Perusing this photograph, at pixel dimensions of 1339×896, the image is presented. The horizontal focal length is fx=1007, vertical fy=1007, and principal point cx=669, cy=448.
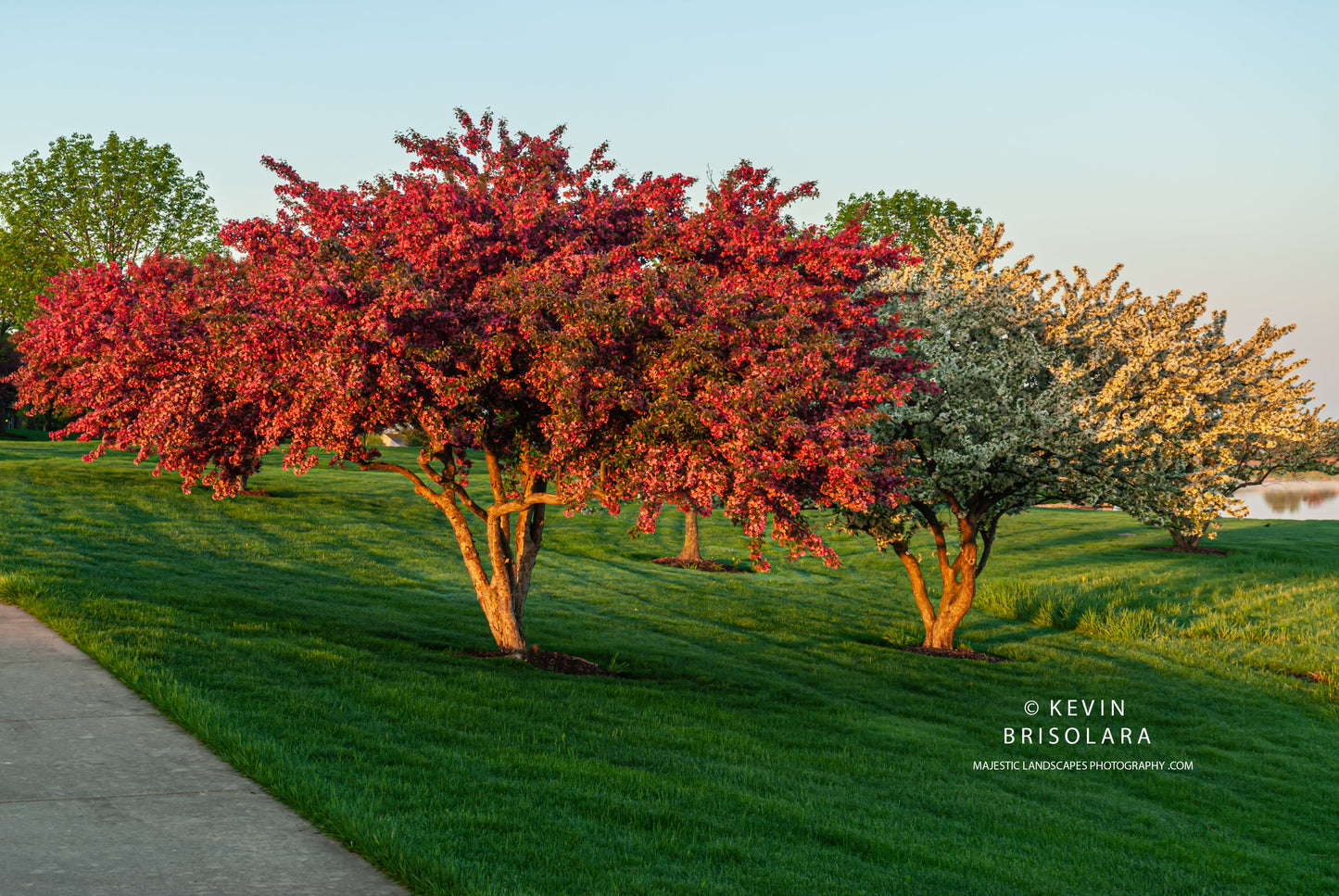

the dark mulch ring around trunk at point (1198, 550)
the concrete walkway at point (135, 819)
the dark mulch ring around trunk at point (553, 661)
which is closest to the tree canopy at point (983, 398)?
the dark mulch ring around trunk at point (553, 661)

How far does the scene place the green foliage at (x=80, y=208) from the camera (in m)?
42.1

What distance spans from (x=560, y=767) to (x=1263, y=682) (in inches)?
754

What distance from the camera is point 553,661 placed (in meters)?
15.4

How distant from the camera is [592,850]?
665 cm

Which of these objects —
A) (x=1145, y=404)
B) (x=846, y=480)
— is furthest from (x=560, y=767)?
(x=1145, y=404)

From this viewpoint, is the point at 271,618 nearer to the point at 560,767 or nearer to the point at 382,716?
the point at 382,716

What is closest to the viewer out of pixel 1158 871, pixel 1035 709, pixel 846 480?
pixel 1158 871

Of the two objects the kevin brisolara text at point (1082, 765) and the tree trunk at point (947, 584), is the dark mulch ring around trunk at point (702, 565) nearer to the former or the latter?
the tree trunk at point (947, 584)

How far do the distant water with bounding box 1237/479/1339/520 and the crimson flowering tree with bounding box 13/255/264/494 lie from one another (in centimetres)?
7897

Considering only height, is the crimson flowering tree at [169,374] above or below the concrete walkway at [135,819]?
above

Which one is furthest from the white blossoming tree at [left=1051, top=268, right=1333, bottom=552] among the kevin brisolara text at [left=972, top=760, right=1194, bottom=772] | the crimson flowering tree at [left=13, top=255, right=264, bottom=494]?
the crimson flowering tree at [left=13, top=255, right=264, bottom=494]

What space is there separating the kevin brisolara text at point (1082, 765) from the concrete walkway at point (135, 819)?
9.20 metres

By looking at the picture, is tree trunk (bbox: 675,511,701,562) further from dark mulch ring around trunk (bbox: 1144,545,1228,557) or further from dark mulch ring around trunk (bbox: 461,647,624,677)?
dark mulch ring around trunk (bbox: 1144,545,1228,557)

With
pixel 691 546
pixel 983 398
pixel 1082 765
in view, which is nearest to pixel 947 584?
pixel 983 398
